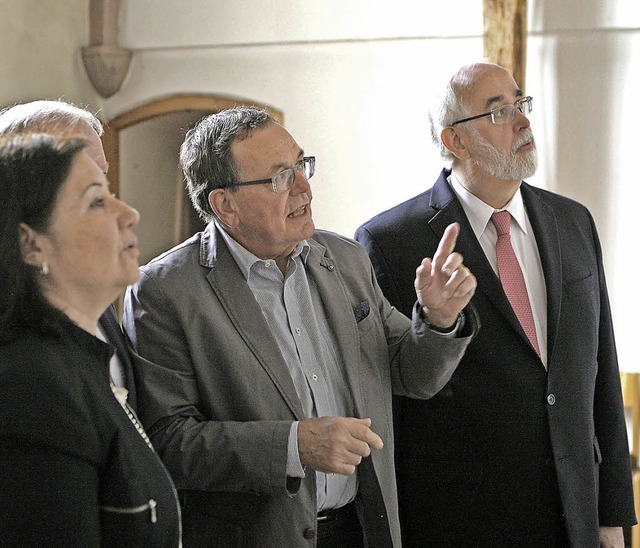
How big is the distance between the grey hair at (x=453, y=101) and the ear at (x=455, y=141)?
0.06 ft

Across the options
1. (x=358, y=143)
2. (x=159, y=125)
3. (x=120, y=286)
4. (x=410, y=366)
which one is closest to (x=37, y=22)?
(x=159, y=125)

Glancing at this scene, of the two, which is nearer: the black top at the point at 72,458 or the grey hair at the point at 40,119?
the black top at the point at 72,458

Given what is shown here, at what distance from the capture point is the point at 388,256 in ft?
9.34

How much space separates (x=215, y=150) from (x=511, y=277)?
1002 millimetres

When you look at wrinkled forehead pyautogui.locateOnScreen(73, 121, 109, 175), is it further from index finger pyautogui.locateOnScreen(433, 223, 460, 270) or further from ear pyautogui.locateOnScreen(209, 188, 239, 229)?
index finger pyautogui.locateOnScreen(433, 223, 460, 270)

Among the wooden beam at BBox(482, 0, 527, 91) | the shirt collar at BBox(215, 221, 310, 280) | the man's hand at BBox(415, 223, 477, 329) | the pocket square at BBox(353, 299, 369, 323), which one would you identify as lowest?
the pocket square at BBox(353, 299, 369, 323)

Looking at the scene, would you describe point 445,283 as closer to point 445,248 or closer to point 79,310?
point 445,248

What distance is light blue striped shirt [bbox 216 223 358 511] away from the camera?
2.25 meters

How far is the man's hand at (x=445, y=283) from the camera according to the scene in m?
2.21

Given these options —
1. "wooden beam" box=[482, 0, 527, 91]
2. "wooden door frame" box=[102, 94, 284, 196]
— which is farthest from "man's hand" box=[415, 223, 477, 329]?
"wooden door frame" box=[102, 94, 284, 196]

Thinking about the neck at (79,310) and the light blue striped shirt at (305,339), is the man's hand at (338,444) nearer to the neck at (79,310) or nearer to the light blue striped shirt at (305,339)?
the light blue striped shirt at (305,339)

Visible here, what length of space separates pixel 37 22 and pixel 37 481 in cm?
516

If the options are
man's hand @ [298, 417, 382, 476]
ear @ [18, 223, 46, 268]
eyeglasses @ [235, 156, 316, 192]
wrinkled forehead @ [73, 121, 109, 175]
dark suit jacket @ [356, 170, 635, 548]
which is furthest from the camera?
dark suit jacket @ [356, 170, 635, 548]

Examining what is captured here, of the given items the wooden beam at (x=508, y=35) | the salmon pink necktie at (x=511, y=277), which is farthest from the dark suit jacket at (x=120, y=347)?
the wooden beam at (x=508, y=35)
